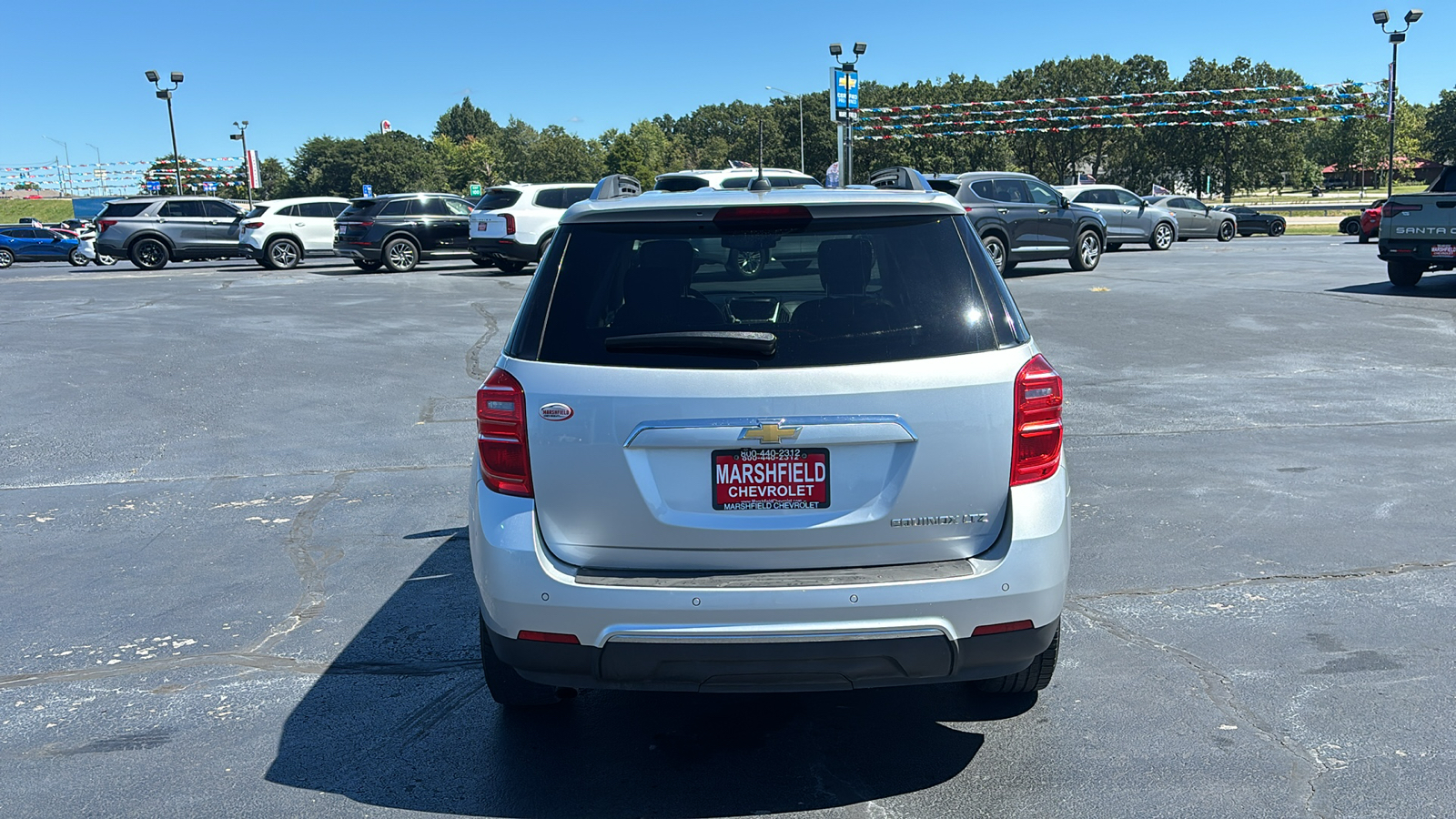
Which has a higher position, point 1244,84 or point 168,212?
point 1244,84

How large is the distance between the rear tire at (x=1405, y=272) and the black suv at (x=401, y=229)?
683 inches

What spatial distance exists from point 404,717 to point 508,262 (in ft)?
69.1

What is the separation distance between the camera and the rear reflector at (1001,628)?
309cm

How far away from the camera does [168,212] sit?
27.9 meters

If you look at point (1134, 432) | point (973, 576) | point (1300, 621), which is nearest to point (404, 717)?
point (973, 576)

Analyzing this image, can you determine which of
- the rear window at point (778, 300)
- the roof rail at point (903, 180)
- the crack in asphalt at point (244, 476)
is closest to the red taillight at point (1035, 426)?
the rear window at point (778, 300)

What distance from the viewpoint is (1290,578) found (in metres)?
5.09

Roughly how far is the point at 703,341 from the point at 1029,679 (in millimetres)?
1647

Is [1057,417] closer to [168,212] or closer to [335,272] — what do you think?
[335,272]

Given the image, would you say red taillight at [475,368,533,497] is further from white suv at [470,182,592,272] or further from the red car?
the red car

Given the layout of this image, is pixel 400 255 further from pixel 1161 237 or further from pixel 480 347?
pixel 1161 237

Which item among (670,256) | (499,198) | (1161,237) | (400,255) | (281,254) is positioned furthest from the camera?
(1161,237)

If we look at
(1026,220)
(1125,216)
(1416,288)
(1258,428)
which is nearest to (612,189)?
(1258,428)

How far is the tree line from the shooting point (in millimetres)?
Answer: 78000
